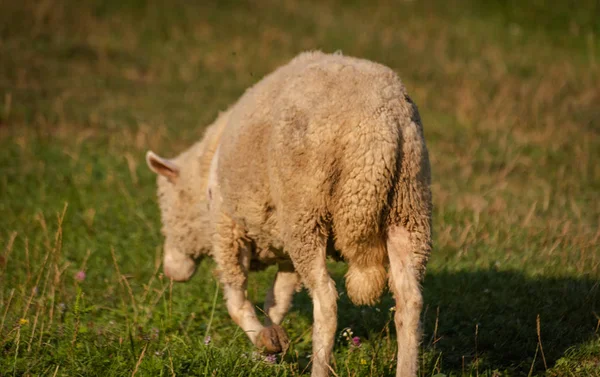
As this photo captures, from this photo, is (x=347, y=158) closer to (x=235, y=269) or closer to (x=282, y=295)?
(x=235, y=269)

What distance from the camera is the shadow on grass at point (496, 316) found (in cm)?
525

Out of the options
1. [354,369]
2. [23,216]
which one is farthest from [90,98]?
[354,369]

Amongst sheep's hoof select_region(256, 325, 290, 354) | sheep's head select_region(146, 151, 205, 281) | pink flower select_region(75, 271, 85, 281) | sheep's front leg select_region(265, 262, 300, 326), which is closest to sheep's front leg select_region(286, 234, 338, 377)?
sheep's hoof select_region(256, 325, 290, 354)

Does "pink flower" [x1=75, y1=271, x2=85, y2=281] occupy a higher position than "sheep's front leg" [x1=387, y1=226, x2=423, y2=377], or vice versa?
"sheep's front leg" [x1=387, y1=226, x2=423, y2=377]

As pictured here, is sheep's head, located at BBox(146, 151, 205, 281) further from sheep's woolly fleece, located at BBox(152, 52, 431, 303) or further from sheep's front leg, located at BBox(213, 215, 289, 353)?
sheep's woolly fleece, located at BBox(152, 52, 431, 303)

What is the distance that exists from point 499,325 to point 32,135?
7.68 m

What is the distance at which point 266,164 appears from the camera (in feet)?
15.4

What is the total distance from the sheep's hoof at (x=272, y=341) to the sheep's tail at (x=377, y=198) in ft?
2.75

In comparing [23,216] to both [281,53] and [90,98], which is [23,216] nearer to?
[90,98]

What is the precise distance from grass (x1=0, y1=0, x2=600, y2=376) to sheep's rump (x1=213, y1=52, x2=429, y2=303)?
770 mm

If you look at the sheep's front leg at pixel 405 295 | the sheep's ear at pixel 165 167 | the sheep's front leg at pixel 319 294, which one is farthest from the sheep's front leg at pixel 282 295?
the sheep's front leg at pixel 405 295

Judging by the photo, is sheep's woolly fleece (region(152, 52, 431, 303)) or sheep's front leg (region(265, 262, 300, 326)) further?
sheep's front leg (region(265, 262, 300, 326))

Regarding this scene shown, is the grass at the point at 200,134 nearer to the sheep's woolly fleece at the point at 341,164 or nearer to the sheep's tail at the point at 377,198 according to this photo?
the sheep's tail at the point at 377,198

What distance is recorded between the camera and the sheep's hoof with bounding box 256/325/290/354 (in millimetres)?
5066
